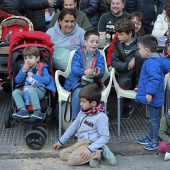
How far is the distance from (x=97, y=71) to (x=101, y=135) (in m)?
1.00

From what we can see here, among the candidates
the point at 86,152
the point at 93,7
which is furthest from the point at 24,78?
the point at 93,7

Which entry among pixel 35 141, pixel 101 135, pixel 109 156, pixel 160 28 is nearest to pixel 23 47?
pixel 35 141

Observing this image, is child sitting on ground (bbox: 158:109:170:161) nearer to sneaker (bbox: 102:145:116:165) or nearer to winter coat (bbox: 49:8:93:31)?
sneaker (bbox: 102:145:116:165)

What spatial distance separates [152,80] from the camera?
588 cm

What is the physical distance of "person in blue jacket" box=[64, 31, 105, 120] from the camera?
6398mm

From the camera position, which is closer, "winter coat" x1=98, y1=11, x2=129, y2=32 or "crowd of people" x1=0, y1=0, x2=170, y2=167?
"crowd of people" x1=0, y1=0, x2=170, y2=167

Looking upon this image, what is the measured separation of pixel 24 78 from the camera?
21.2 feet

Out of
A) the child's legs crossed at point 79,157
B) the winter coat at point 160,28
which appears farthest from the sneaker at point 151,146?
the winter coat at point 160,28

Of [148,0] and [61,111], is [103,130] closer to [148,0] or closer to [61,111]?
[61,111]

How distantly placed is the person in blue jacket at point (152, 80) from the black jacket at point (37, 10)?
9.43ft

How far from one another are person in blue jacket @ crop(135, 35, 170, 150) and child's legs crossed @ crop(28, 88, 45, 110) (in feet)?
4.08

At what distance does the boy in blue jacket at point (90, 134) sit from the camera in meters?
5.63

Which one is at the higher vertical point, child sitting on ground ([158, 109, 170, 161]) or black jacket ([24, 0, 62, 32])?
black jacket ([24, 0, 62, 32])

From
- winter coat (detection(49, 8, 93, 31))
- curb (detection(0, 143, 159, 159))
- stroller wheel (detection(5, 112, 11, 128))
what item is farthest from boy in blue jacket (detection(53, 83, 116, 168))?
winter coat (detection(49, 8, 93, 31))
